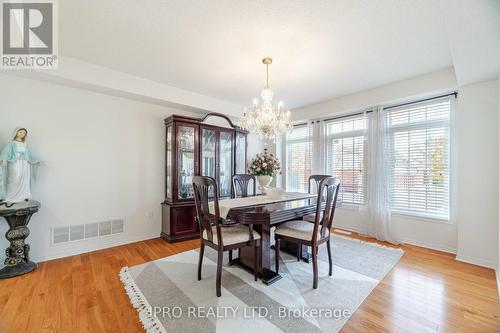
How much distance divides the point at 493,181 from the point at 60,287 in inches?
195

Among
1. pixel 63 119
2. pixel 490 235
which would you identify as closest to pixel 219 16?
pixel 63 119

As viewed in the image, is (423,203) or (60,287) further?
(423,203)

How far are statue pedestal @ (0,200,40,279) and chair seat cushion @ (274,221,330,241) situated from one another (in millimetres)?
2825

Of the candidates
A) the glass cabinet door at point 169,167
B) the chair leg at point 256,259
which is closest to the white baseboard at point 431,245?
the chair leg at point 256,259

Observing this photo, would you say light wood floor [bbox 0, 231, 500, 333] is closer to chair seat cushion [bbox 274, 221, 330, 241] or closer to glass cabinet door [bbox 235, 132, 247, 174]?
chair seat cushion [bbox 274, 221, 330, 241]

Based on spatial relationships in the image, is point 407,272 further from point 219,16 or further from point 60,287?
point 60,287

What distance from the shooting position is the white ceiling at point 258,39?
177 centimetres

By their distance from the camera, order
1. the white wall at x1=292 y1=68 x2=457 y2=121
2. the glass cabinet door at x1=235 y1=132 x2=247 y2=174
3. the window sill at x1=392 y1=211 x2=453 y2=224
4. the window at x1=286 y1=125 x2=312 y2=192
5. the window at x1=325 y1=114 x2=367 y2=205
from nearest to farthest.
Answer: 1. the white wall at x1=292 y1=68 x2=457 y2=121
2. the window sill at x1=392 y1=211 x2=453 y2=224
3. the window at x1=325 y1=114 x2=367 y2=205
4. the glass cabinet door at x1=235 y1=132 x2=247 y2=174
5. the window at x1=286 y1=125 x2=312 y2=192

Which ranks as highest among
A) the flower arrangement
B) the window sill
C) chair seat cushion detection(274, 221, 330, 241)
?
the flower arrangement

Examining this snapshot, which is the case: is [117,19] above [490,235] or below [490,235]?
above

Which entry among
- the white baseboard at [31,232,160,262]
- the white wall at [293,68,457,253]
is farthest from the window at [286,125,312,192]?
the white baseboard at [31,232,160,262]

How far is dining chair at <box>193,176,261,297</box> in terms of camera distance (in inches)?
73.9

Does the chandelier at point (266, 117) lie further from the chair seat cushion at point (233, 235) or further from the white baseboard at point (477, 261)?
the white baseboard at point (477, 261)

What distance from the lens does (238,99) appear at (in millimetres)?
4184
